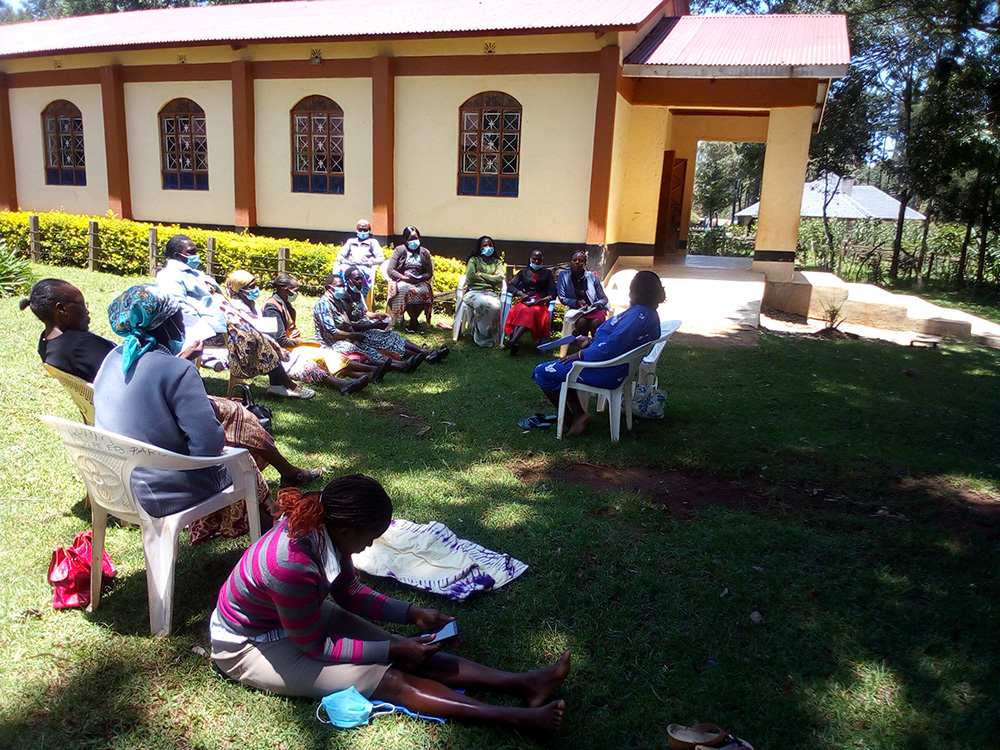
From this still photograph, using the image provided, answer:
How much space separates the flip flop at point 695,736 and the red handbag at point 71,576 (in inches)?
96.6

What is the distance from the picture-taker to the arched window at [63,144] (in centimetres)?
1560

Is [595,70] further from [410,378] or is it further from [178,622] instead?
[178,622]

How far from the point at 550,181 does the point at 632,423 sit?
7136 millimetres

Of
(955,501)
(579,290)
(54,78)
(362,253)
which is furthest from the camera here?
(54,78)

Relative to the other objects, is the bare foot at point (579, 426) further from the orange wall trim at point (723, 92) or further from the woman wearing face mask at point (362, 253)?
the orange wall trim at point (723, 92)

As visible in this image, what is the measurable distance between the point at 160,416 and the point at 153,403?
58mm

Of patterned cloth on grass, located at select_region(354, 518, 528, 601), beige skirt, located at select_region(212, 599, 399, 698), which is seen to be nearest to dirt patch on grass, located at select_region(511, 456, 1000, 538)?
patterned cloth on grass, located at select_region(354, 518, 528, 601)

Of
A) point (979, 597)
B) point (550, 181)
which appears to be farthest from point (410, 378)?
point (550, 181)

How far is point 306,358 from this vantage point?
6797 millimetres

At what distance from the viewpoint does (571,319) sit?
834cm

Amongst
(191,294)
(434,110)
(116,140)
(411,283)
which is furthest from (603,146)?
(116,140)

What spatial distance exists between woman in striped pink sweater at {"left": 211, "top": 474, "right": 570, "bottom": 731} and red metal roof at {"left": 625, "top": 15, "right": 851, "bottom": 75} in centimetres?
1081

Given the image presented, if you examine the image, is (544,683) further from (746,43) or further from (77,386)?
(746,43)

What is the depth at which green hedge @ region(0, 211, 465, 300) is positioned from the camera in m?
11.7
